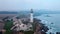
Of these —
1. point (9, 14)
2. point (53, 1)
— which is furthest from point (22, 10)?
point (53, 1)

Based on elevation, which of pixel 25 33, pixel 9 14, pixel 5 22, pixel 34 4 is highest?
pixel 34 4

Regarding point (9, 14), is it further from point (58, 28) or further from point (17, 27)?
point (58, 28)

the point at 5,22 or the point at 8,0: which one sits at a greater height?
the point at 8,0

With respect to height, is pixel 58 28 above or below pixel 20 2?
below

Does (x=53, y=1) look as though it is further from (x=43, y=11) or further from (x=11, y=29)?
(x=11, y=29)

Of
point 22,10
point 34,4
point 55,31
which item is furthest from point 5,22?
point 55,31

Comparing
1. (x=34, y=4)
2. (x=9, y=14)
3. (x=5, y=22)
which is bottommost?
(x=5, y=22)
